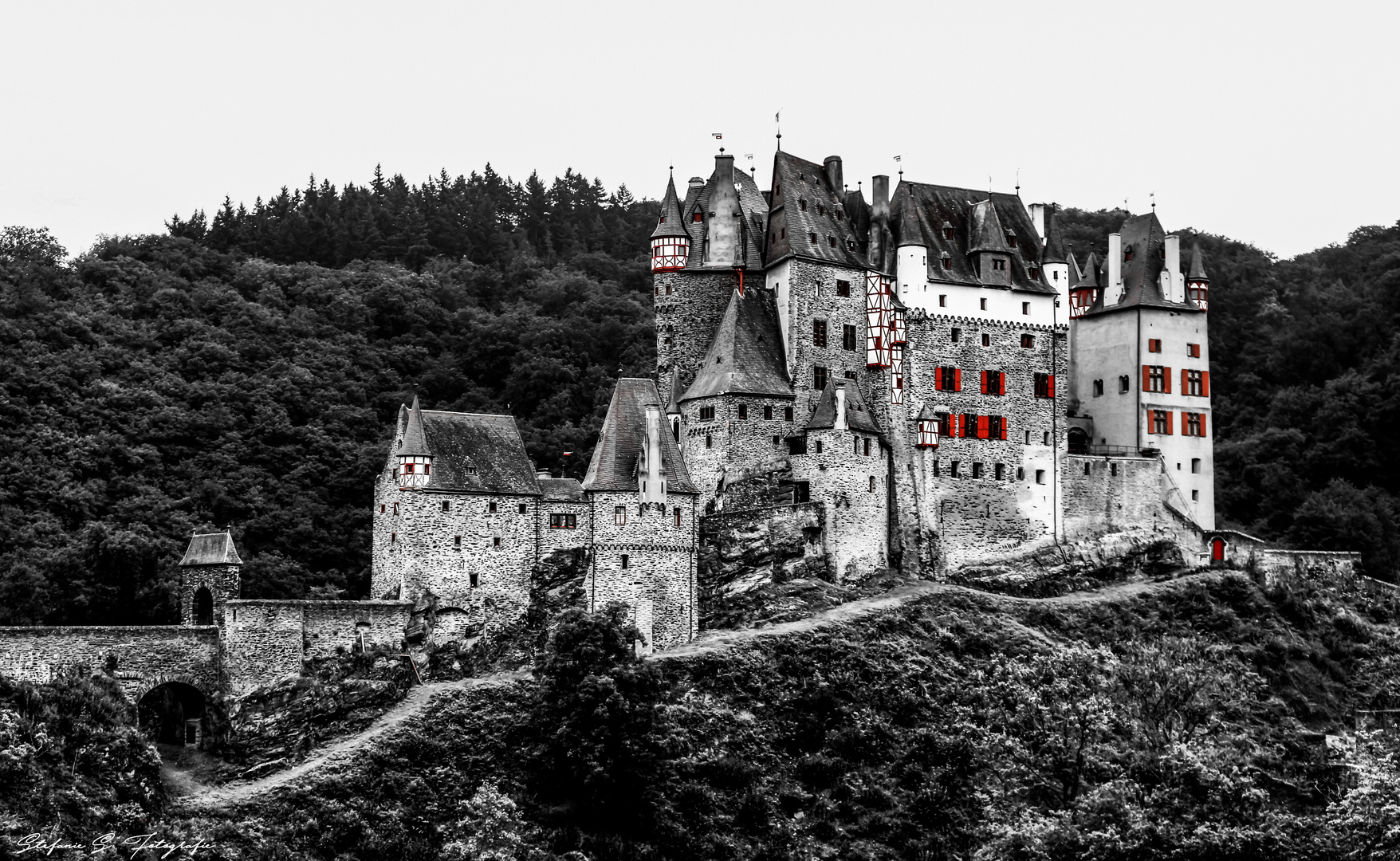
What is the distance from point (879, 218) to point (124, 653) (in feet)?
113

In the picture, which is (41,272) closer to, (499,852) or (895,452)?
(895,452)

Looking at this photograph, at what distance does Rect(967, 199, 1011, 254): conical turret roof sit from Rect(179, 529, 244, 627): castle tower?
105 feet

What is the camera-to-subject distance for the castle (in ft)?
196

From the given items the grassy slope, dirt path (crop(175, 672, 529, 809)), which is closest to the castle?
dirt path (crop(175, 672, 529, 809))

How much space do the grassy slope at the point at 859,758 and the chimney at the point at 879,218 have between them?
14137mm

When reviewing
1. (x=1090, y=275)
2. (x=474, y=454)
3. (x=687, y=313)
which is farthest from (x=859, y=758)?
(x=1090, y=275)

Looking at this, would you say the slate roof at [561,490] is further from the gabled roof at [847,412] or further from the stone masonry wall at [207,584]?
the stone masonry wall at [207,584]

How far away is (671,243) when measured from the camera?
7062cm

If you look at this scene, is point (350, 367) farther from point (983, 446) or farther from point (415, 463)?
point (983, 446)

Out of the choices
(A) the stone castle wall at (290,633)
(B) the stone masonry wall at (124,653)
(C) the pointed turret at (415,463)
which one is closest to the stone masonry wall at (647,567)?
(C) the pointed turret at (415,463)

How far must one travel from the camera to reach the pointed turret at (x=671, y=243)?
231 ft

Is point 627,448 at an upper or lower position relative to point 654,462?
upper

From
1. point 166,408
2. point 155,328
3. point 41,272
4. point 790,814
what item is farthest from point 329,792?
point 41,272

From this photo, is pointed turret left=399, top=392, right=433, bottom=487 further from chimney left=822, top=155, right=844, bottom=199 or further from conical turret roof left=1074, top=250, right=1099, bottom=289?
conical turret roof left=1074, top=250, right=1099, bottom=289
